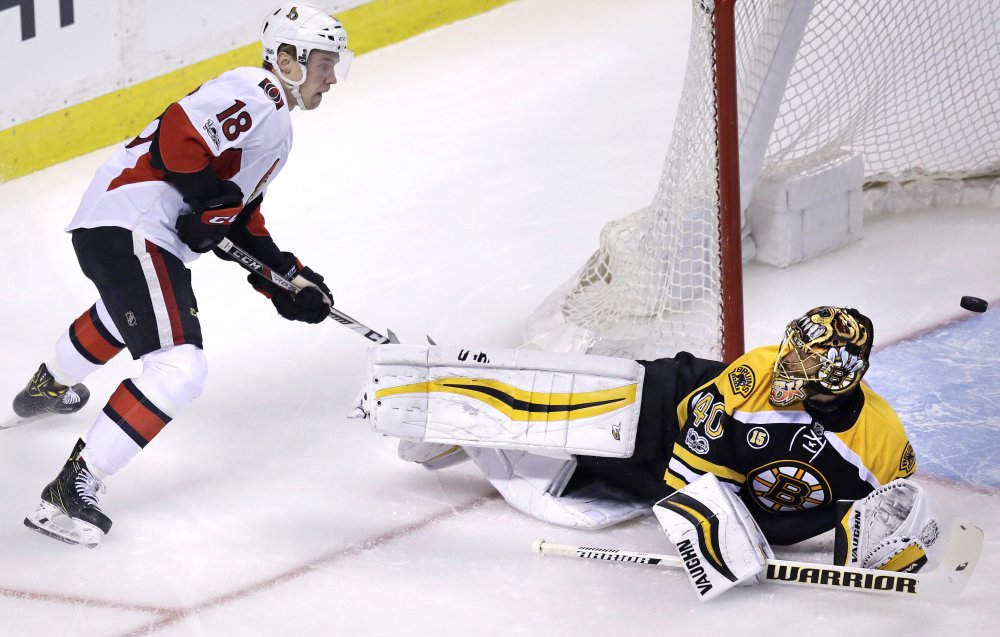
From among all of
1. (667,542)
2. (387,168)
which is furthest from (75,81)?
(667,542)

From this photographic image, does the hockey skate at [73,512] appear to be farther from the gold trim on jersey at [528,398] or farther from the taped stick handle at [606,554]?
the taped stick handle at [606,554]

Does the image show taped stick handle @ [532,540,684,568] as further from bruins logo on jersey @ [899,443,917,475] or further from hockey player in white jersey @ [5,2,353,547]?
hockey player in white jersey @ [5,2,353,547]

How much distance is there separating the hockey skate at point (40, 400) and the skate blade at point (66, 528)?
23.0 inches

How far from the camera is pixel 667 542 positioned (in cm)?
294

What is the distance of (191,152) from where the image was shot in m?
3.00

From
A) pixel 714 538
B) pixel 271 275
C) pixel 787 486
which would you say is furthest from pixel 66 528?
pixel 787 486

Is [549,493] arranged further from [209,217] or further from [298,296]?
[209,217]

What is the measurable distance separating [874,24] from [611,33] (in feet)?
7.01

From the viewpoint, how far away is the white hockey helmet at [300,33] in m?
3.08

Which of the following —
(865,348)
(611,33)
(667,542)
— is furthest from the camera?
(611,33)

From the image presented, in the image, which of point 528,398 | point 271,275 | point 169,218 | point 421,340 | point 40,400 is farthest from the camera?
point 421,340

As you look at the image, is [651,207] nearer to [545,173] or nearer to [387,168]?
[545,173]

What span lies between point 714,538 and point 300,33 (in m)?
1.38

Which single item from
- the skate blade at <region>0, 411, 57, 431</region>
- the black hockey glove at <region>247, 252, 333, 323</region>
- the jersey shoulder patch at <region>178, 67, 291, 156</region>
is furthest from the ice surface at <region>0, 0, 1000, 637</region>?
the jersey shoulder patch at <region>178, 67, 291, 156</region>
